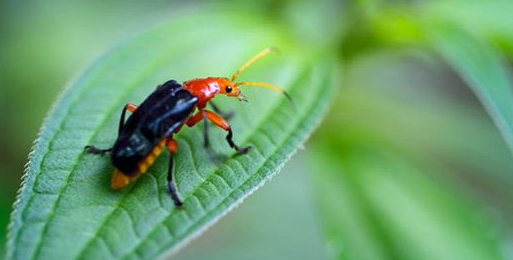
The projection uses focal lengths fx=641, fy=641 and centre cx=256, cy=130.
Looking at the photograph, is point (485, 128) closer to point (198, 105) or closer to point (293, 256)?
point (293, 256)

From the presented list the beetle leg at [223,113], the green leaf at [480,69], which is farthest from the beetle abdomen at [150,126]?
the green leaf at [480,69]

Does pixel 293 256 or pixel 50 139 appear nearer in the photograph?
pixel 50 139

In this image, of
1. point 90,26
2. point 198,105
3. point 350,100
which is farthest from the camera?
point 90,26

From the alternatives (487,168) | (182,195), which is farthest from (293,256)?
(182,195)

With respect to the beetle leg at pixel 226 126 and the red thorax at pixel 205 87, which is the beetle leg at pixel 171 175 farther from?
Answer: the red thorax at pixel 205 87

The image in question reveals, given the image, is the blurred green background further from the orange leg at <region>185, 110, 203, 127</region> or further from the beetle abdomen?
the beetle abdomen

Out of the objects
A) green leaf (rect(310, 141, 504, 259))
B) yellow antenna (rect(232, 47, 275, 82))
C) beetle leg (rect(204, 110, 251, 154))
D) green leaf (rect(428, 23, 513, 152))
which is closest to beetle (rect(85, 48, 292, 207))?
beetle leg (rect(204, 110, 251, 154))

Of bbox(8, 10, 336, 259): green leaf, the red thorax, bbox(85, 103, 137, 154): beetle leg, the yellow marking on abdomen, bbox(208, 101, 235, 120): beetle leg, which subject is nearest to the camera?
bbox(8, 10, 336, 259): green leaf
